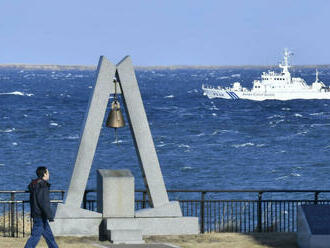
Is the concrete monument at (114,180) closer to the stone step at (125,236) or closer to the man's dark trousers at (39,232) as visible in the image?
the stone step at (125,236)

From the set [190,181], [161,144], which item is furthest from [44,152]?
[190,181]

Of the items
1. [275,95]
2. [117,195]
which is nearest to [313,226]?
[117,195]

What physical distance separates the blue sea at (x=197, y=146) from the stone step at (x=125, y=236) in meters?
20.1

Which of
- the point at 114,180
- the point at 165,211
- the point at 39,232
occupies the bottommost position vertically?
the point at 165,211

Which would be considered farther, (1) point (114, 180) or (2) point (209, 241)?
(1) point (114, 180)

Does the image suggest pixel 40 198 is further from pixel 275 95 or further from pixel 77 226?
pixel 275 95

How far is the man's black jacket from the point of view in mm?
15141

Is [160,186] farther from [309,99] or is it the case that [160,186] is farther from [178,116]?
[309,99]

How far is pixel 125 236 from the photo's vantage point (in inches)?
688

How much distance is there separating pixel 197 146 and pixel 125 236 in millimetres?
59786

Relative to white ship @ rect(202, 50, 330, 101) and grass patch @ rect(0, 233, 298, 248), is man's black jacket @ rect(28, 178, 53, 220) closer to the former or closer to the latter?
grass patch @ rect(0, 233, 298, 248)

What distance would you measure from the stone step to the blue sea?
2010 centimetres

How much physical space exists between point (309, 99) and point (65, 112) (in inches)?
2020

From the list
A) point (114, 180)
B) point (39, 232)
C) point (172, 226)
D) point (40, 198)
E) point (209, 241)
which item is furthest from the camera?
point (172, 226)
